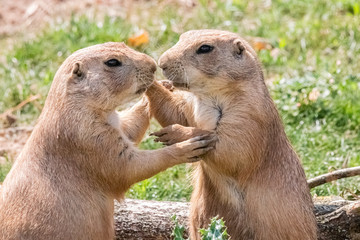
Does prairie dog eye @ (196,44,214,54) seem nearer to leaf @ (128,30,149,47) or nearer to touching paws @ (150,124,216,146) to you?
touching paws @ (150,124,216,146)

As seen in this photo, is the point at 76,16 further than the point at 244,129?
Yes

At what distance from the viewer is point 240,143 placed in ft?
21.1

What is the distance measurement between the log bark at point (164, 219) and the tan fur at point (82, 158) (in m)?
0.76

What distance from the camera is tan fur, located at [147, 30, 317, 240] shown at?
6.46m

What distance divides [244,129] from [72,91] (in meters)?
1.32

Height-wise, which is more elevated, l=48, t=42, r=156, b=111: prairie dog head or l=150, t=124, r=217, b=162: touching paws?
l=48, t=42, r=156, b=111: prairie dog head

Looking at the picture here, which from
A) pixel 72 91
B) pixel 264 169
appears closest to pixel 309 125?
pixel 264 169

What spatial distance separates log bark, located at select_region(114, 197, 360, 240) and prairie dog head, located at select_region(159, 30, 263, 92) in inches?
50.4

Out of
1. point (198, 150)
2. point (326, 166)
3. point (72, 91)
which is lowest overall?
point (326, 166)

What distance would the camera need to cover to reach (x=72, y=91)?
6441 millimetres

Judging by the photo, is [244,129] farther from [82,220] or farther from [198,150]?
[82,220]

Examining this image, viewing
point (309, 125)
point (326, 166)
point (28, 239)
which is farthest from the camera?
point (309, 125)

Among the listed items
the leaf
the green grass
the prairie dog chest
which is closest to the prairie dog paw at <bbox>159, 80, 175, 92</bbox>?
the prairie dog chest

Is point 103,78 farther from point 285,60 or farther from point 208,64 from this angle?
point 285,60
